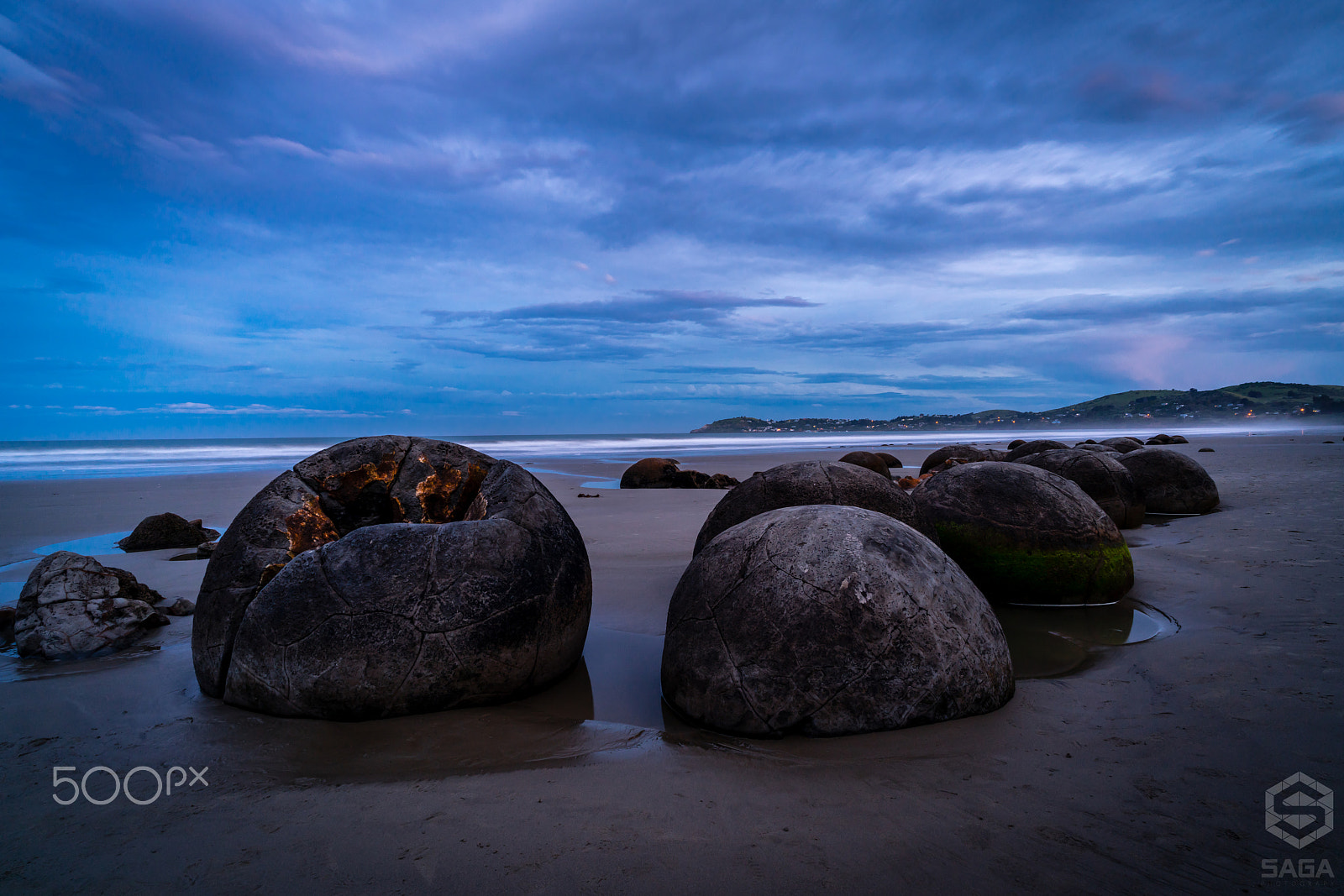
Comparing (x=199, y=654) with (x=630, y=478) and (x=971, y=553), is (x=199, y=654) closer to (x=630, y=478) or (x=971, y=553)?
(x=971, y=553)

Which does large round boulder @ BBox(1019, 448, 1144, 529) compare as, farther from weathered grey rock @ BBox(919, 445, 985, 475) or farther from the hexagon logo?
weathered grey rock @ BBox(919, 445, 985, 475)

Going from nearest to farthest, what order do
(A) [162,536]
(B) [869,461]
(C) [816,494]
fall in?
1. (C) [816,494]
2. (A) [162,536]
3. (B) [869,461]

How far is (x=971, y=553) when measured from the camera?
5.57 meters

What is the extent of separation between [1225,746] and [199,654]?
5.13 metres

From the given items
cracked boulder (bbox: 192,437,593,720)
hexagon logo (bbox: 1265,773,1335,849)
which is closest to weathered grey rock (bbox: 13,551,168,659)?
cracked boulder (bbox: 192,437,593,720)

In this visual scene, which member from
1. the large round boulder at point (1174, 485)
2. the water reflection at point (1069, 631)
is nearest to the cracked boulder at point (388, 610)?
the water reflection at point (1069, 631)

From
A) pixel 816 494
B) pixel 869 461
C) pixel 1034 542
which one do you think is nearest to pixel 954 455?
pixel 869 461

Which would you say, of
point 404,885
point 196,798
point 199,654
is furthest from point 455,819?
point 199,654

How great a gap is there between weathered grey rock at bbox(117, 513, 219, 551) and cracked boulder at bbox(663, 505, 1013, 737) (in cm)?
764

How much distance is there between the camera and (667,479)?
15641 millimetres

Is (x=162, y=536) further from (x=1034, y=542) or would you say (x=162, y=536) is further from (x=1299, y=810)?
(x=1299, y=810)

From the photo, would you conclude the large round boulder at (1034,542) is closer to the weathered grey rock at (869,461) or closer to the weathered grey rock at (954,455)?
the weathered grey rock at (869,461)

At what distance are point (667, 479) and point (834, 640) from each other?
12642 mm

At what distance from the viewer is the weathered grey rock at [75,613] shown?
4.48m
